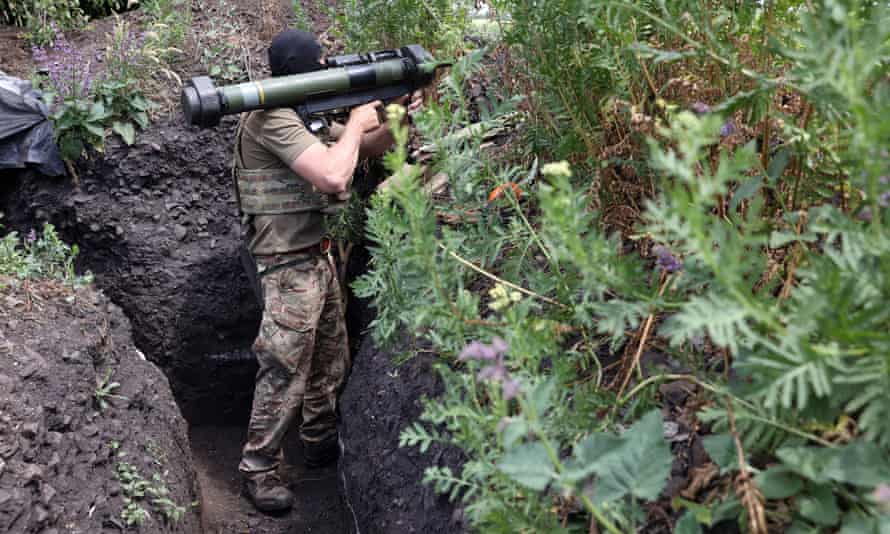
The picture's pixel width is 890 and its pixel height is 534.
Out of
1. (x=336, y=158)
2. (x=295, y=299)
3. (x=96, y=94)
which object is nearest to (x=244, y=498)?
(x=295, y=299)

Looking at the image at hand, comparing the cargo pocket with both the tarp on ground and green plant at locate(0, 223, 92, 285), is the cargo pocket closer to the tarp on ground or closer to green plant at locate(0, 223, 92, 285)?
green plant at locate(0, 223, 92, 285)

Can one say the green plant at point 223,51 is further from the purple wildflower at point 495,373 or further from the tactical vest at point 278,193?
the purple wildflower at point 495,373

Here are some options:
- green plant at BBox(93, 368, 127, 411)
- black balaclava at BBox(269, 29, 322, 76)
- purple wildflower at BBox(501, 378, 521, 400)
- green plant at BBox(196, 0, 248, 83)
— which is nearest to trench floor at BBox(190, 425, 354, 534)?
green plant at BBox(93, 368, 127, 411)

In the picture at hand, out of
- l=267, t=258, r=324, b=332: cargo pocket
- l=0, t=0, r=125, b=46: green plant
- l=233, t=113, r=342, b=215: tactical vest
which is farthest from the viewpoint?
l=0, t=0, r=125, b=46: green plant

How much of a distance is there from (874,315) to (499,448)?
72cm

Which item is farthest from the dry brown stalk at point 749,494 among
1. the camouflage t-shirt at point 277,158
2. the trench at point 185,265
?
the trench at point 185,265

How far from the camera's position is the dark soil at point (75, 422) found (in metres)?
2.70

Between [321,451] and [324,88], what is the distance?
6.78 ft

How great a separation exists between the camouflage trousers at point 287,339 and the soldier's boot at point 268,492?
0.15 ft

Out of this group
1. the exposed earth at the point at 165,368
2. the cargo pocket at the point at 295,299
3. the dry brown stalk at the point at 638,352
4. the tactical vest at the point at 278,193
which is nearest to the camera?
the dry brown stalk at the point at 638,352

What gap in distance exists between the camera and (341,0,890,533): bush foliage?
1.17m

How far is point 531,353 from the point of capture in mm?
1492

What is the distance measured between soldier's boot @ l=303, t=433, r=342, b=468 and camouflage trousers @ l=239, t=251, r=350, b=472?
12.1 inches

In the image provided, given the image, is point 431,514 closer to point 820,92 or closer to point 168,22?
point 820,92
